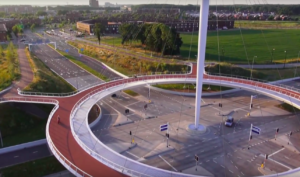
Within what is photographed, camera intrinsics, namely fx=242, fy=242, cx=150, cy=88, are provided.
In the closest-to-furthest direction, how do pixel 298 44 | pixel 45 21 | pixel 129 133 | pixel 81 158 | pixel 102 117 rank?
1. pixel 81 158
2. pixel 129 133
3. pixel 102 117
4. pixel 298 44
5. pixel 45 21

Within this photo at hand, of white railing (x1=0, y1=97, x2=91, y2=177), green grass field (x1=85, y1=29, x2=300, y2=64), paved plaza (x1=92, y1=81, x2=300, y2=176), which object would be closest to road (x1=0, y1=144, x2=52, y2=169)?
white railing (x1=0, y1=97, x2=91, y2=177)

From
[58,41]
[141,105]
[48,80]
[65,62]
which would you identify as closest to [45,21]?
[58,41]

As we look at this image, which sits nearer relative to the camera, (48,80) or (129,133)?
(129,133)

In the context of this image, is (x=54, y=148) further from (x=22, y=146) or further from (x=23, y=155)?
(x=22, y=146)

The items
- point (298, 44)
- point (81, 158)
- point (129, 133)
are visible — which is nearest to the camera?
point (81, 158)

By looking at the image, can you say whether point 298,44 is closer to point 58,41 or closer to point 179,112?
point 179,112

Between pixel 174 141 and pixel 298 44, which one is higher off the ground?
pixel 298 44

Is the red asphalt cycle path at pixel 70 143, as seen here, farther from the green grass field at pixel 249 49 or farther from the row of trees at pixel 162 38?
the green grass field at pixel 249 49
